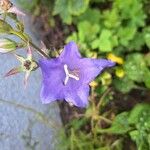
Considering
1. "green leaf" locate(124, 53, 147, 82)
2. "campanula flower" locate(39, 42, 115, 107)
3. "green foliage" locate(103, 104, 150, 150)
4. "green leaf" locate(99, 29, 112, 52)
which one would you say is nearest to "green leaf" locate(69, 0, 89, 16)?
"green leaf" locate(99, 29, 112, 52)

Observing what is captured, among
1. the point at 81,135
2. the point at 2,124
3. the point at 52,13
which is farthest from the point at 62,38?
the point at 2,124

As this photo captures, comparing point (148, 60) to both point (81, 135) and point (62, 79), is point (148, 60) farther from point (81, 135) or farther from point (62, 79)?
point (62, 79)

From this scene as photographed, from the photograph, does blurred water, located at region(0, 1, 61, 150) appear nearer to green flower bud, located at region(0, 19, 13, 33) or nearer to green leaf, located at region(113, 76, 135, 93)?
green leaf, located at region(113, 76, 135, 93)

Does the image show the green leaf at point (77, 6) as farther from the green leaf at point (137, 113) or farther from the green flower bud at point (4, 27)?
the green flower bud at point (4, 27)

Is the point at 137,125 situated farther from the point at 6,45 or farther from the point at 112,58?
the point at 6,45

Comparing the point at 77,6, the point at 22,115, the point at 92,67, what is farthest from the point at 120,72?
the point at 92,67

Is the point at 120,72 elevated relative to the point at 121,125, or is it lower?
elevated
